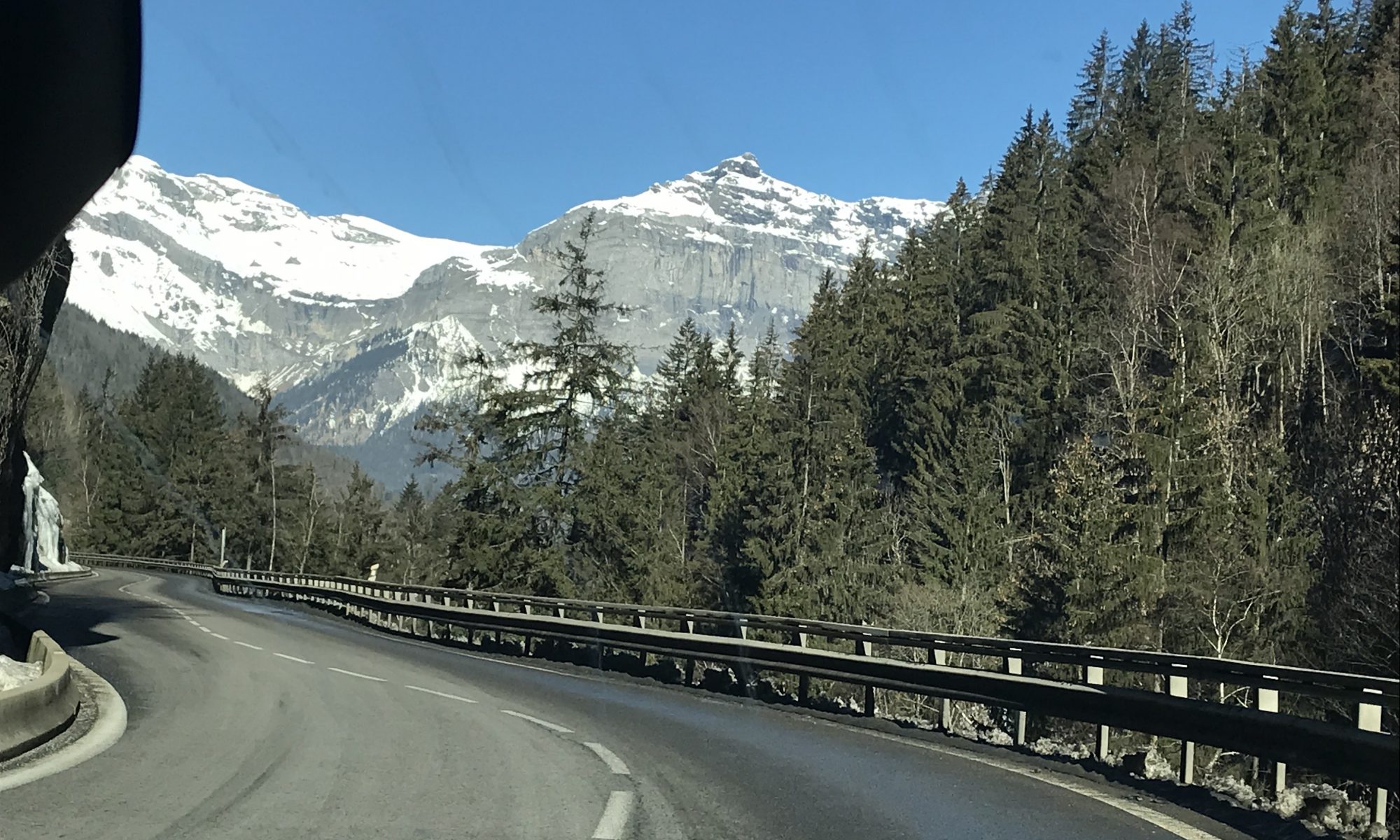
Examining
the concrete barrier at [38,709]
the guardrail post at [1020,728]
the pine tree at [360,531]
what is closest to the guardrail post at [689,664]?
the guardrail post at [1020,728]

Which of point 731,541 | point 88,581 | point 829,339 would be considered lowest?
point 88,581

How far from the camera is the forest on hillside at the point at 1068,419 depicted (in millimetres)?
35250

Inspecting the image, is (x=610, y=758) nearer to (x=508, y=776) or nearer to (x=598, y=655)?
(x=508, y=776)

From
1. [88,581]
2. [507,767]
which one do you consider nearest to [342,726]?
[507,767]

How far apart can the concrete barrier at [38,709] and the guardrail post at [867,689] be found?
→ 28.9ft

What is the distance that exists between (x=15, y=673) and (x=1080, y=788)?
10028mm

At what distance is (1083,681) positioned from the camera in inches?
581

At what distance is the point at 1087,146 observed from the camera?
237 ft

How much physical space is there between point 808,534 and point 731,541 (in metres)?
5.03

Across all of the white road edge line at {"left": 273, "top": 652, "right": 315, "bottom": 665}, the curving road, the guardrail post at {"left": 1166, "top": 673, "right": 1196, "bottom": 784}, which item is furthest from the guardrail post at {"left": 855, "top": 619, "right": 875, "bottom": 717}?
the white road edge line at {"left": 273, "top": 652, "right": 315, "bottom": 665}

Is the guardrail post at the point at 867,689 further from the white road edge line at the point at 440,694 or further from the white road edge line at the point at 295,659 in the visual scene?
the white road edge line at the point at 295,659

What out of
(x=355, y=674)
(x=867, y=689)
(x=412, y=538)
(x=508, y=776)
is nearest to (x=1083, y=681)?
(x=867, y=689)

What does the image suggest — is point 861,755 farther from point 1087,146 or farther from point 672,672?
point 1087,146

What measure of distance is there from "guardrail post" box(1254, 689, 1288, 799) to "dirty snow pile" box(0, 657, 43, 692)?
10.5 meters
